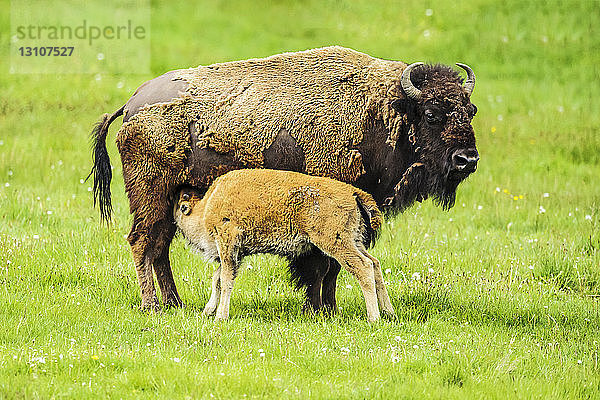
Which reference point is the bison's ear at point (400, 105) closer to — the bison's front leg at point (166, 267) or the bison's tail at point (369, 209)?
the bison's tail at point (369, 209)

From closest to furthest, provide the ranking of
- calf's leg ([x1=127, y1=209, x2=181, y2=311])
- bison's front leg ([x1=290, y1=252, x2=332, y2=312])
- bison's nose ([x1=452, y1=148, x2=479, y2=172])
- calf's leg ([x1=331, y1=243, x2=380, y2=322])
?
calf's leg ([x1=331, y1=243, x2=380, y2=322])
bison's nose ([x1=452, y1=148, x2=479, y2=172])
bison's front leg ([x1=290, y1=252, x2=332, y2=312])
calf's leg ([x1=127, y1=209, x2=181, y2=311])

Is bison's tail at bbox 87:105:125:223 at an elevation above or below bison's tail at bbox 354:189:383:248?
above

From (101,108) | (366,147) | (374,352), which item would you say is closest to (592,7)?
(101,108)

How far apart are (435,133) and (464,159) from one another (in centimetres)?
34

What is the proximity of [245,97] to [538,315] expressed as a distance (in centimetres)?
320

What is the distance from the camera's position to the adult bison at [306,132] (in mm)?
7238

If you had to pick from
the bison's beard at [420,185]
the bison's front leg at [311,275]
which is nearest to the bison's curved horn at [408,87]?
the bison's beard at [420,185]

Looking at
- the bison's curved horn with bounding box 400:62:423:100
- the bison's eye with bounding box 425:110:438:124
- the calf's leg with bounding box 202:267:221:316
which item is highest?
the bison's curved horn with bounding box 400:62:423:100

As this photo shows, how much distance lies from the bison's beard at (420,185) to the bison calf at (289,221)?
0.42 meters

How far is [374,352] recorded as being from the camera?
6199 millimetres

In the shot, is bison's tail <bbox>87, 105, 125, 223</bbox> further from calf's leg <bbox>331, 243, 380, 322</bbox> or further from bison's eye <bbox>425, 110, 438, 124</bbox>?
bison's eye <bbox>425, 110, 438, 124</bbox>

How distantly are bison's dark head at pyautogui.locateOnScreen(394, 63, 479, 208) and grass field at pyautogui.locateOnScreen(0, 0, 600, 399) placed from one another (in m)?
1.13

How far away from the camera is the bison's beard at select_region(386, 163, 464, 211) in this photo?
286 inches

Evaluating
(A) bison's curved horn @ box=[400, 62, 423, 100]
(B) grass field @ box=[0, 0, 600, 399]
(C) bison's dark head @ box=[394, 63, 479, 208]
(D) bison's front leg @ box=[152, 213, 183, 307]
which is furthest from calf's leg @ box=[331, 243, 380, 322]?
(D) bison's front leg @ box=[152, 213, 183, 307]
